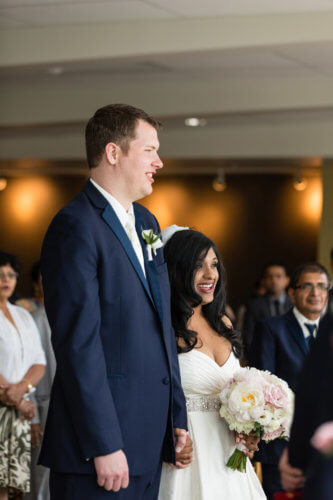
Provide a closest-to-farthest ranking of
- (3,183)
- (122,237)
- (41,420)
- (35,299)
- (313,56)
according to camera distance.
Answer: (122,237) → (41,420) → (35,299) → (313,56) → (3,183)

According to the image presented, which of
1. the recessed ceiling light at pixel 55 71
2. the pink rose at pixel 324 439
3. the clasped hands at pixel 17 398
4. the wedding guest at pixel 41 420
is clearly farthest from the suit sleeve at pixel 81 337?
the recessed ceiling light at pixel 55 71

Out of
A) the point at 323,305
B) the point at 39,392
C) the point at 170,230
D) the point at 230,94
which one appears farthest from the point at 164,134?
the point at 170,230

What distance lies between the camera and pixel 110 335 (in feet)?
8.14

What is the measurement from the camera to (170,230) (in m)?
3.42

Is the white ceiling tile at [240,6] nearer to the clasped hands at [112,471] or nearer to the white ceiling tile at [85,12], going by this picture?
the white ceiling tile at [85,12]

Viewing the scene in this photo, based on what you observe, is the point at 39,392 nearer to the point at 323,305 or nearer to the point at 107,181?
the point at 323,305

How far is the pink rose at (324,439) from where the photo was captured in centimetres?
147

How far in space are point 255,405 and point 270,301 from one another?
217 inches

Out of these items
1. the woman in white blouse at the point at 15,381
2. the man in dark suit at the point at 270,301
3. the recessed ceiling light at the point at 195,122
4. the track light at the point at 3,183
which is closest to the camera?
the woman in white blouse at the point at 15,381

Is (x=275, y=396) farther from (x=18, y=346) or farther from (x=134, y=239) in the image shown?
(x=18, y=346)

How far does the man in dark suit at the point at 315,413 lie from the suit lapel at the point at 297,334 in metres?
2.72

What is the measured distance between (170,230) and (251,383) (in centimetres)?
79

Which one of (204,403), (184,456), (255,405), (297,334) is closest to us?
(184,456)

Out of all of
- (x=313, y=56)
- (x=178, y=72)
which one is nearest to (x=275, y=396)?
(x=313, y=56)
